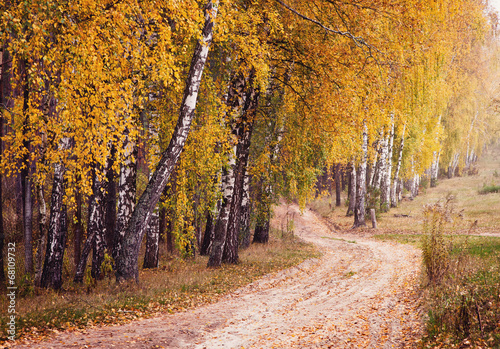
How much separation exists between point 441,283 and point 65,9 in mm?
8785

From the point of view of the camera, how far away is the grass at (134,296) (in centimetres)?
663

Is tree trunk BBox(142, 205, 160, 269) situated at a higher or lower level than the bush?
lower

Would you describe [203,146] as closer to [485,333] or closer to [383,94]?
[383,94]

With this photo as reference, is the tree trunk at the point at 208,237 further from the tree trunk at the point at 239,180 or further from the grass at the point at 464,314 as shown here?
the grass at the point at 464,314

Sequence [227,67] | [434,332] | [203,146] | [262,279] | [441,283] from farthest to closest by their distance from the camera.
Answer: [227,67] → [262,279] → [203,146] → [441,283] → [434,332]

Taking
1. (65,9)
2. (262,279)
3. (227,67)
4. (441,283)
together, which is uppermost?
(227,67)

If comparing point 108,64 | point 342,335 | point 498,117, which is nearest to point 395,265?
point 342,335

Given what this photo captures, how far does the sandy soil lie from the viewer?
6.04 metres

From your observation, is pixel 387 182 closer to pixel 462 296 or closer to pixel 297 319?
pixel 297 319

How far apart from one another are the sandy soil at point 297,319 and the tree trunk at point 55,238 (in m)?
3.71

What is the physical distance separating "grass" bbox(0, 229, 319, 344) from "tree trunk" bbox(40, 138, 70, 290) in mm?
358

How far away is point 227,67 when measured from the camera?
38.7ft

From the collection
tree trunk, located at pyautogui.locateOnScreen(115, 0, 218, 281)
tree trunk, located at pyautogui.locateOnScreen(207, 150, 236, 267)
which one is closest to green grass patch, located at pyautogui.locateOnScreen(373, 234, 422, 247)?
tree trunk, located at pyautogui.locateOnScreen(207, 150, 236, 267)

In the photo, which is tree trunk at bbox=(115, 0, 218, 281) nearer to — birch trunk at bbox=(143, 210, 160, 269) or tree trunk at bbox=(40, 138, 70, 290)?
tree trunk at bbox=(40, 138, 70, 290)
